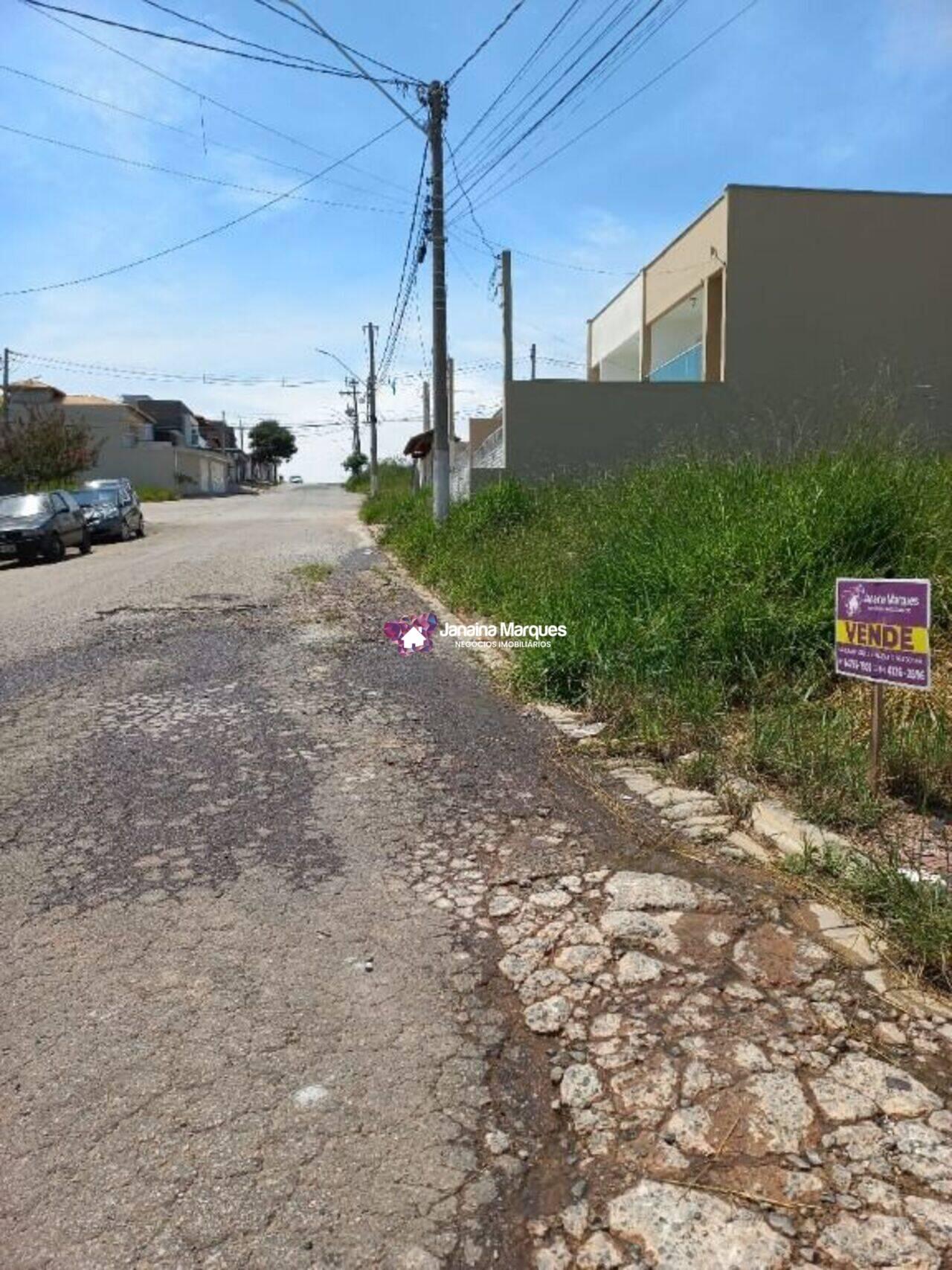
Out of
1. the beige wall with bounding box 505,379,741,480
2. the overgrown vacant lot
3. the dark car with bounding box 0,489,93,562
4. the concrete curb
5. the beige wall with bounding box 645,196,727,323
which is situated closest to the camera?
the concrete curb

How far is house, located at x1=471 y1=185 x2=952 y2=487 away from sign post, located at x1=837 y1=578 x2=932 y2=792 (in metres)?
12.9

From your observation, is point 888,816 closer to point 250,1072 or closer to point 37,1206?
point 250,1072

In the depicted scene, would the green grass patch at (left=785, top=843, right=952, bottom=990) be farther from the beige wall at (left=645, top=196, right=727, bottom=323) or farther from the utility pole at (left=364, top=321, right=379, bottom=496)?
the utility pole at (left=364, top=321, right=379, bottom=496)

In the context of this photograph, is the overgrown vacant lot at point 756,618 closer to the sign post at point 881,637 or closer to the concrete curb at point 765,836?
the concrete curb at point 765,836

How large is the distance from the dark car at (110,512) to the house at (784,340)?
10278 millimetres

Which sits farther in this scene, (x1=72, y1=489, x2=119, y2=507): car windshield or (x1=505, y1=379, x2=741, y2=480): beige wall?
(x1=72, y1=489, x2=119, y2=507): car windshield

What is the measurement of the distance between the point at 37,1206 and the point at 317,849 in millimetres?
1862

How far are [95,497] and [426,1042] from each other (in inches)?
909

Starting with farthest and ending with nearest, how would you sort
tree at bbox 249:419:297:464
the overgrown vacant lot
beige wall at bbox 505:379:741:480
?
tree at bbox 249:419:297:464 < beige wall at bbox 505:379:741:480 < the overgrown vacant lot

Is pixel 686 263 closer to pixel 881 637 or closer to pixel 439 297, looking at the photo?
pixel 439 297

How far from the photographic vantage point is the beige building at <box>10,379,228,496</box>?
206 ft

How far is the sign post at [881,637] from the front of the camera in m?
3.62

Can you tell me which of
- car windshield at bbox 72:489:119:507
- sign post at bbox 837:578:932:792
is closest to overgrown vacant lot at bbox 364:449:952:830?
sign post at bbox 837:578:932:792

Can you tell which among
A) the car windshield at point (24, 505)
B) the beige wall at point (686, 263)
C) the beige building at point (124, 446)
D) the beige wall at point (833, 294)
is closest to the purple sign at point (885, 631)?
the beige wall at point (833, 294)
